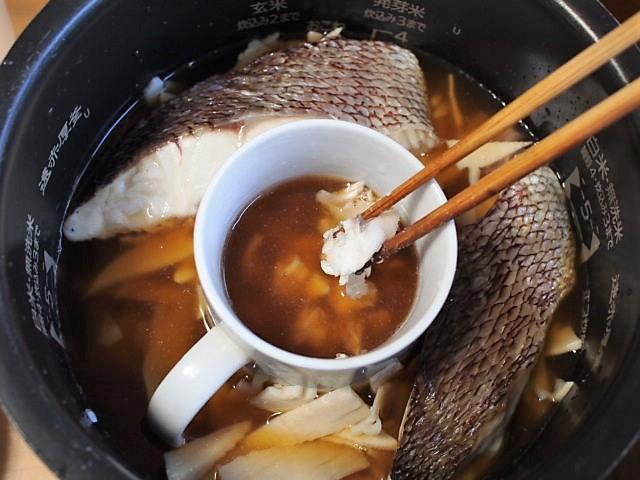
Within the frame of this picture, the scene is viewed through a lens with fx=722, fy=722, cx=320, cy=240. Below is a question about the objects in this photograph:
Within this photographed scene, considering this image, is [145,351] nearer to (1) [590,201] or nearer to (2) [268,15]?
(2) [268,15]

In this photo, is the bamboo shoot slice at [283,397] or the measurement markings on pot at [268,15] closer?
the bamboo shoot slice at [283,397]

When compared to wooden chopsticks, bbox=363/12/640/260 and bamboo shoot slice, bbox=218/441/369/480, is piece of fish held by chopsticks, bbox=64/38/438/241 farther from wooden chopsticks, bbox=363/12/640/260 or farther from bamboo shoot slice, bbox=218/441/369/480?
bamboo shoot slice, bbox=218/441/369/480

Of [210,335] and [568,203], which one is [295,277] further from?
[568,203]

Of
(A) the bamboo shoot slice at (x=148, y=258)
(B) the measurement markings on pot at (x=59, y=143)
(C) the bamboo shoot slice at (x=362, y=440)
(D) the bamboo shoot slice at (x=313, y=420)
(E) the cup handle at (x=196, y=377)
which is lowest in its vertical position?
(C) the bamboo shoot slice at (x=362, y=440)

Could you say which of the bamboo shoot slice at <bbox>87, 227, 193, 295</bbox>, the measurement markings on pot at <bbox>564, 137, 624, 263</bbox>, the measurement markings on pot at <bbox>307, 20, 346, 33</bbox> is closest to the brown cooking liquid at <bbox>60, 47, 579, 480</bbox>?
the bamboo shoot slice at <bbox>87, 227, 193, 295</bbox>

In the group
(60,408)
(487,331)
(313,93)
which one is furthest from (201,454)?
(313,93)

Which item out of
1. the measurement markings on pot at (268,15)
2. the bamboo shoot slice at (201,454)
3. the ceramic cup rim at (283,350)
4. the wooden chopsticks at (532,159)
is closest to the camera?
the wooden chopsticks at (532,159)

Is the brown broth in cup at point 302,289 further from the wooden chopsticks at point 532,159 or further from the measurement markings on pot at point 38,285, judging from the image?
the measurement markings on pot at point 38,285

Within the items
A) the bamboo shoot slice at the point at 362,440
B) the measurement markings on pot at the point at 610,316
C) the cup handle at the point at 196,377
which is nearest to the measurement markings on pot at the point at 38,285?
the cup handle at the point at 196,377

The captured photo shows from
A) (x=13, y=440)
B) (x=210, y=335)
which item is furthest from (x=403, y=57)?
(x=13, y=440)
